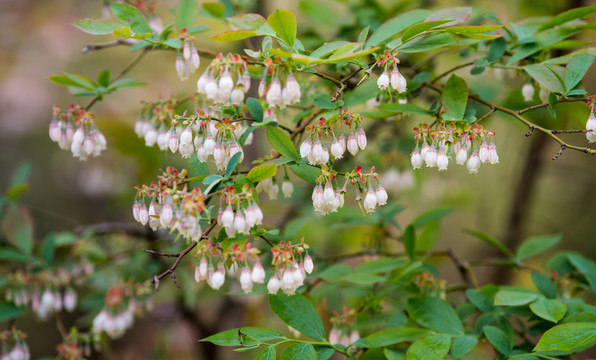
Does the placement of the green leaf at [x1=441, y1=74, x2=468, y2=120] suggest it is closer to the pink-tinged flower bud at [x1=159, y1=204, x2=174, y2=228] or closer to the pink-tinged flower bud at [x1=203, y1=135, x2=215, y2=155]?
the pink-tinged flower bud at [x1=203, y1=135, x2=215, y2=155]

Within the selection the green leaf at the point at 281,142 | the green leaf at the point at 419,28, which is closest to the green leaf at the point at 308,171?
the green leaf at the point at 281,142

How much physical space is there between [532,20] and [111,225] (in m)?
1.63

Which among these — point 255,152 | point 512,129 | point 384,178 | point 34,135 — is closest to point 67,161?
point 34,135

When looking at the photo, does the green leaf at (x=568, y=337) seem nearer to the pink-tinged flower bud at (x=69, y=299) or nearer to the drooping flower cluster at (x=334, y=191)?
the drooping flower cluster at (x=334, y=191)

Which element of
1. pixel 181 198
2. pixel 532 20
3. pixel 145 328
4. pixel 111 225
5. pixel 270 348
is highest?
pixel 532 20

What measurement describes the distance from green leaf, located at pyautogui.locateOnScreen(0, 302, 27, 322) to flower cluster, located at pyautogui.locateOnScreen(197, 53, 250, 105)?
1.11 meters

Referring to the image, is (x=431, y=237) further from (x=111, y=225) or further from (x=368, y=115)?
(x=111, y=225)

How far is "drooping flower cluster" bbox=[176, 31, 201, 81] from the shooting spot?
3.85ft

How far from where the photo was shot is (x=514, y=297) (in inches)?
48.4

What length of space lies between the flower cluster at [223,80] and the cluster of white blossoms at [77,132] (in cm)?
40

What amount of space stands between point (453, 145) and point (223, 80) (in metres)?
0.54

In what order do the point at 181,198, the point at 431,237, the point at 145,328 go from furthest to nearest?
the point at 145,328 < the point at 431,237 < the point at 181,198

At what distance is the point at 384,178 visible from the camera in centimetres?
234

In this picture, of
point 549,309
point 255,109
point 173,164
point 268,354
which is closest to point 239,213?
point 255,109
